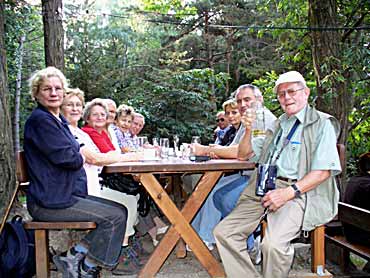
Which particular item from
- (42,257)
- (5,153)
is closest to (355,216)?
(42,257)

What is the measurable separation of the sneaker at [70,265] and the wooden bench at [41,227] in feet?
0.30

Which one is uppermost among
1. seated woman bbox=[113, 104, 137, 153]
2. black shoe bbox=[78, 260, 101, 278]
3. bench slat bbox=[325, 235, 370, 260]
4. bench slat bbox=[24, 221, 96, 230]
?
seated woman bbox=[113, 104, 137, 153]

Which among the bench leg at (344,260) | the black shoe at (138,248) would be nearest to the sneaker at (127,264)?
the black shoe at (138,248)

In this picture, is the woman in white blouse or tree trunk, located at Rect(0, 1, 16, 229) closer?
the woman in white blouse

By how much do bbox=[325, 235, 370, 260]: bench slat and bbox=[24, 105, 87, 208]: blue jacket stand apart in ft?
6.53

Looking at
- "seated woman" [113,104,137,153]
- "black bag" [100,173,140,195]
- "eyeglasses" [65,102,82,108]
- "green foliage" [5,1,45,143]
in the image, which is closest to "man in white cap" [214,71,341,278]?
"black bag" [100,173,140,195]

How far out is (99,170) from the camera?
8.98ft

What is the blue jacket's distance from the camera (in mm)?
2227

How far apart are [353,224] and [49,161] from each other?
209cm

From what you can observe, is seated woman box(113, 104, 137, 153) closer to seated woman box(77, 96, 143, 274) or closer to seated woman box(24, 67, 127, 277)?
seated woman box(77, 96, 143, 274)

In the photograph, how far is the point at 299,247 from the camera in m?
3.20

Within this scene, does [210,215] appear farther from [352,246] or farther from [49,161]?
[49,161]

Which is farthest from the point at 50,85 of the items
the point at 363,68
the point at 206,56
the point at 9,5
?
the point at 206,56

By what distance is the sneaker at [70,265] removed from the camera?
2.33m
